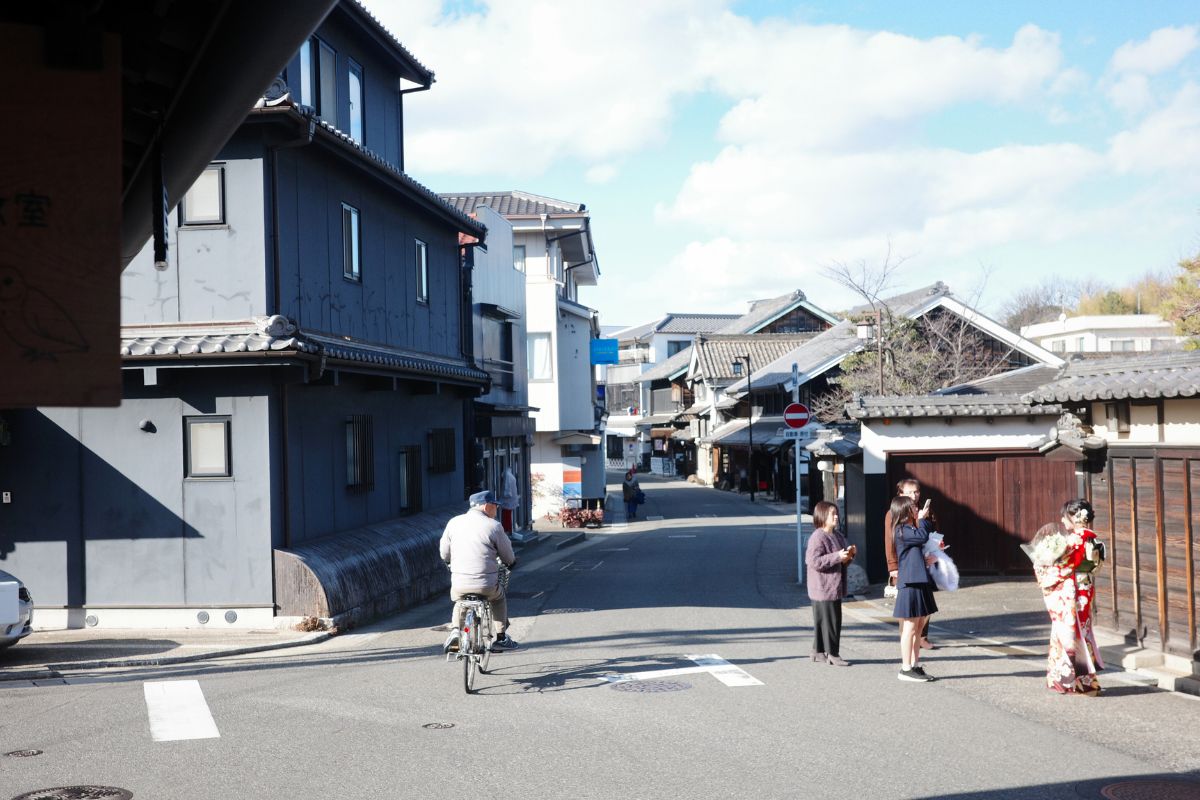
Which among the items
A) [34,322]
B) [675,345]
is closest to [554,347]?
[34,322]

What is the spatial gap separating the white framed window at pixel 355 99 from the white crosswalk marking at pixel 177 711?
12.2 m

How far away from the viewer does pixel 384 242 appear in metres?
19.5

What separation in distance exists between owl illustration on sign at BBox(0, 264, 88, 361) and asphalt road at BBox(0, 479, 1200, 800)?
16.4ft

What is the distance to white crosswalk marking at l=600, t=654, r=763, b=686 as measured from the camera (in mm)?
10703

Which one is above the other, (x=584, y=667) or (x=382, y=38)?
(x=382, y=38)

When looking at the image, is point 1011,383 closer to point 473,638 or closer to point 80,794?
point 473,638

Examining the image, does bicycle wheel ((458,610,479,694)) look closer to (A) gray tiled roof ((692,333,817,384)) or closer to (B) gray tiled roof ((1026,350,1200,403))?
(B) gray tiled roof ((1026,350,1200,403))

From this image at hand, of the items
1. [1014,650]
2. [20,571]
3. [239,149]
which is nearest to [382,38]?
[239,149]

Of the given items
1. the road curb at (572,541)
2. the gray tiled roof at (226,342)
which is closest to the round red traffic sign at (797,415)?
the gray tiled roof at (226,342)

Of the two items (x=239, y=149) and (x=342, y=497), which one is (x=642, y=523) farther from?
(x=239, y=149)

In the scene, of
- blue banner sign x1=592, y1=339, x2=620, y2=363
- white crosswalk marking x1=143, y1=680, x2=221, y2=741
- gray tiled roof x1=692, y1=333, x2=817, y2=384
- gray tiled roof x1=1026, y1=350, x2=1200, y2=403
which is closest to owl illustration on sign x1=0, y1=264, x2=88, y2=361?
white crosswalk marking x1=143, y1=680, x2=221, y2=741

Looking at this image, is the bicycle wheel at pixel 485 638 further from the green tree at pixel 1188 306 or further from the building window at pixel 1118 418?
the green tree at pixel 1188 306

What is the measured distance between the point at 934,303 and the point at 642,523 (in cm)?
1354

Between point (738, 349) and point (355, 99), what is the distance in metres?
47.9
